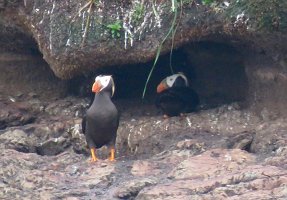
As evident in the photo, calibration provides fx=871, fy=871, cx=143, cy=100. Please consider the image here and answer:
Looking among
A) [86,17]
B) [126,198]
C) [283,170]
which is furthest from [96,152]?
[283,170]

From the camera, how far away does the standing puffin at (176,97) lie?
27.6 feet

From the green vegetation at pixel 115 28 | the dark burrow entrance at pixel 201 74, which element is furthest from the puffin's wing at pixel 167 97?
the green vegetation at pixel 115 28

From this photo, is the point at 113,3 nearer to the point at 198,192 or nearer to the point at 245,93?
the point at 245,93

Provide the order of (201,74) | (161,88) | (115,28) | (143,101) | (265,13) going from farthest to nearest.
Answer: (143,101)
(201,74)
(161,88)
(115,28)
(265,13)

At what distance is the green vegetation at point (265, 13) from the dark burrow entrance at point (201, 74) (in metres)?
0.85

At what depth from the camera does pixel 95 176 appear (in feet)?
22.2

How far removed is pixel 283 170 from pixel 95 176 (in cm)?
146

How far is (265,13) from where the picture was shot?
721 cm

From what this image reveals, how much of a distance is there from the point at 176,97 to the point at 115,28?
1.27 meters

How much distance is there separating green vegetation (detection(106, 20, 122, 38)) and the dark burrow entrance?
0.91m

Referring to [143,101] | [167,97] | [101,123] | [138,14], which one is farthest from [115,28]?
[143,101]

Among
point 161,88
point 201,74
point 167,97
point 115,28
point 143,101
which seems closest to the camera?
point 115,28

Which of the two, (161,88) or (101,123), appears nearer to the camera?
(101,123)

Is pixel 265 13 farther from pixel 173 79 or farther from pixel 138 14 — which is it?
pixel 173 79
